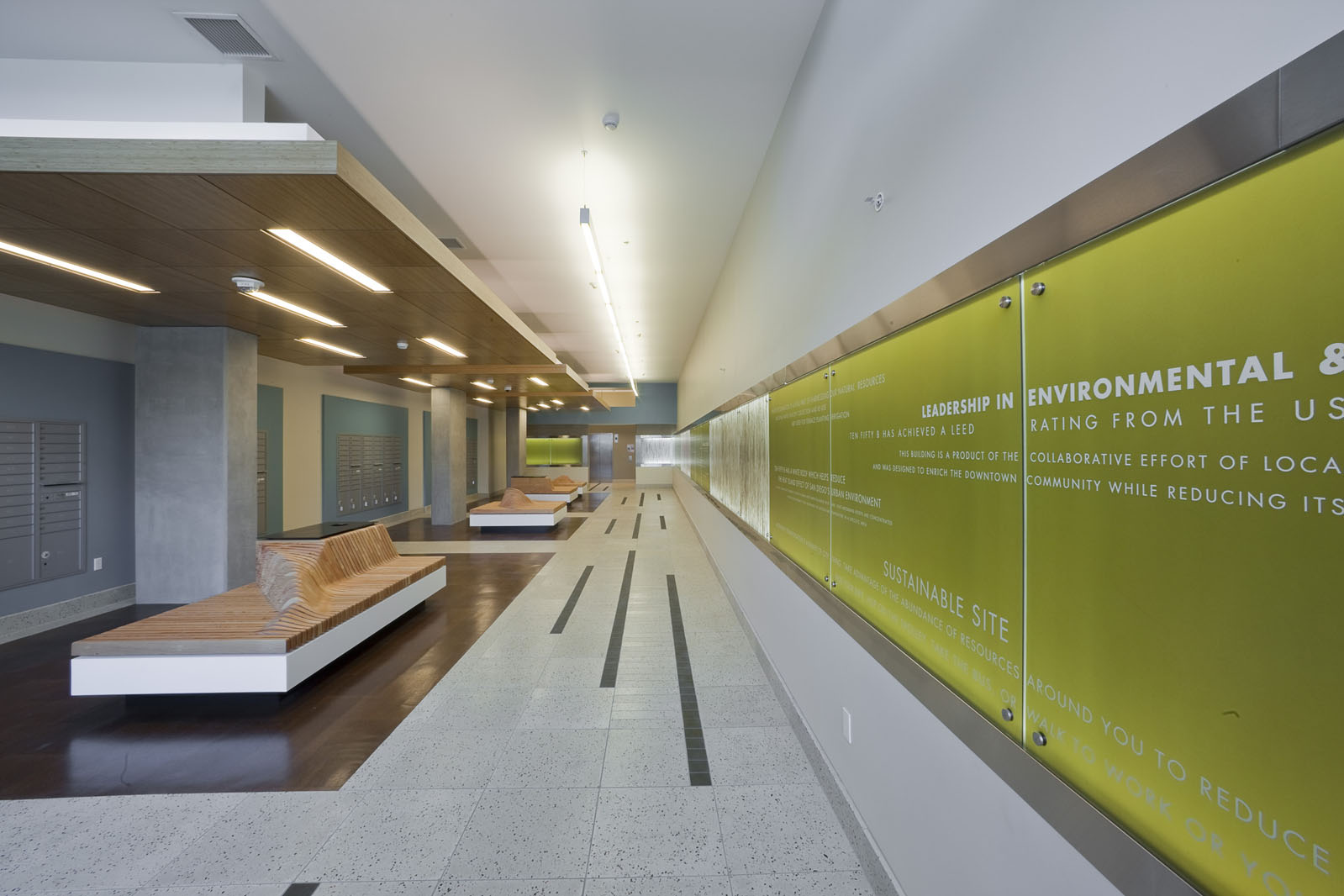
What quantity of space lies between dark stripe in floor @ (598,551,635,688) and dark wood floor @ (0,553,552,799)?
1.25 metres

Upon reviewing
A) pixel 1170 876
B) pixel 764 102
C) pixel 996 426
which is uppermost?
pixel 764 102

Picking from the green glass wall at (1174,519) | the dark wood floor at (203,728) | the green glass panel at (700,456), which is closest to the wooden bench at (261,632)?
the dark wood floor at (203,728)

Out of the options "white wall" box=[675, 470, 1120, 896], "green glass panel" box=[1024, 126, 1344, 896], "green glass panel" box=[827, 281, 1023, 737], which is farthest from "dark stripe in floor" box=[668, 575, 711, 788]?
"green glass panel" box=[1024, 126, 1344, 896]

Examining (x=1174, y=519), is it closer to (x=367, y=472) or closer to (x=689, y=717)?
(x=689, y=717)

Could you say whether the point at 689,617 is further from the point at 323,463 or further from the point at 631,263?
the point at 323,463

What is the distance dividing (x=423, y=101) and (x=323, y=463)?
8.29m

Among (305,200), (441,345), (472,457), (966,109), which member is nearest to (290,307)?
(441,345)

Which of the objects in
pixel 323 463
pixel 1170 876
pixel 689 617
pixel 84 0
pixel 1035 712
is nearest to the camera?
pixel 1170 876

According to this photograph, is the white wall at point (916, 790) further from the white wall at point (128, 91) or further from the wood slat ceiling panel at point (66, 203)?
the white wall at point (128, 91)

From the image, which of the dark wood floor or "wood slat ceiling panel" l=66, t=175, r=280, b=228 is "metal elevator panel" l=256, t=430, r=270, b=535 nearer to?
the dark wood floor

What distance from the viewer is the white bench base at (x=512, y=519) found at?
36.6ft

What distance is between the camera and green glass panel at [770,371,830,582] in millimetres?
2635

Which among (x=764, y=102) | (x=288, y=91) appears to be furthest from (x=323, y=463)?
(x=764, y=102)

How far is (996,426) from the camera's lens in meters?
1.32
